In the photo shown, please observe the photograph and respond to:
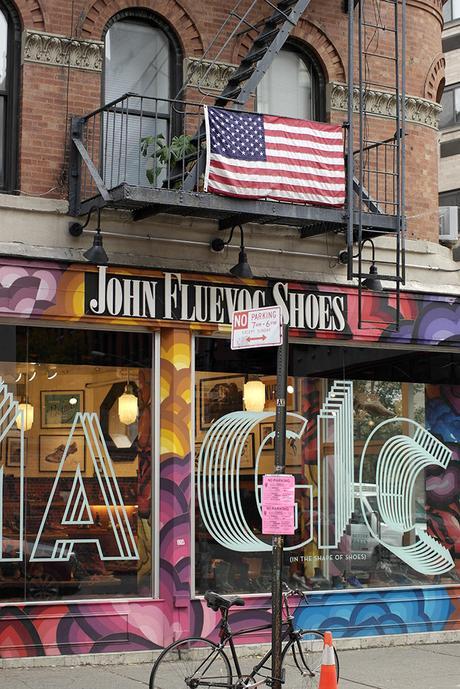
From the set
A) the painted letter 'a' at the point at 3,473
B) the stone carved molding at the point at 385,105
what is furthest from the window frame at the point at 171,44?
the painted letter 'a' at the point at 3,473

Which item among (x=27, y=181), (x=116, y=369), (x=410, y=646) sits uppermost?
(x=27, y=181)

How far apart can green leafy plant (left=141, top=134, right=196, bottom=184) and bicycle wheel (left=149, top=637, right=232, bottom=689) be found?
18.3 feet

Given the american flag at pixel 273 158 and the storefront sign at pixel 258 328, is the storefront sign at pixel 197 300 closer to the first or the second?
the american flag at pixel 273 158

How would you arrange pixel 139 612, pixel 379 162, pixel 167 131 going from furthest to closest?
pixel 379 162 → pixel 167 131 → pixel 139 612

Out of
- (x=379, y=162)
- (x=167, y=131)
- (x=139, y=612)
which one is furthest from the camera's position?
(x=379, y=162)

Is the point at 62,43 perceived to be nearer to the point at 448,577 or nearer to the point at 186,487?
the point at 186,487

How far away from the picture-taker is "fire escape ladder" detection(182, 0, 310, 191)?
13.1m

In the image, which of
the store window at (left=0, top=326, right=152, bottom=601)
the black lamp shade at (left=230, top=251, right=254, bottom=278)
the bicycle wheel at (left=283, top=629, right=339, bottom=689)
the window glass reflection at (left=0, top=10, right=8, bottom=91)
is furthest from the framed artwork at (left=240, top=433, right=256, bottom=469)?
the window glass reflection at (left=0, top=10, right=8, bottom=91)

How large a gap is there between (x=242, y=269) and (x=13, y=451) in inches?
135

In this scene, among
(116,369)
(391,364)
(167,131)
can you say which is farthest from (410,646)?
(167,131)

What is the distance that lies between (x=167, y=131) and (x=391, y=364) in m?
4.30

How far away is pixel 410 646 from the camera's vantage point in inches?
567

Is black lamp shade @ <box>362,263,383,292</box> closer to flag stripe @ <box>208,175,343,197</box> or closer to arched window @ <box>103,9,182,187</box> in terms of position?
flag stripe @ <box>208,175,343,197</box>

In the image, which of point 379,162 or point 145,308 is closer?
point 145,308
